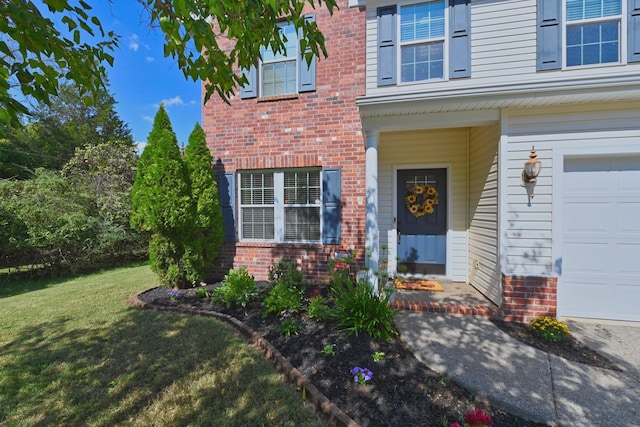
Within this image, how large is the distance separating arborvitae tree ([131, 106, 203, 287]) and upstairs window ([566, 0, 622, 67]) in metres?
6.34

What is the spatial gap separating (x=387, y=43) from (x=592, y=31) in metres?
2.78

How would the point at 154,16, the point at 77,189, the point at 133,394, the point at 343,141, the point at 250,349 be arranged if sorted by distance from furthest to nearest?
the point at 77,189
the point at 343,141
the point at 250,349
the point at 133,394
the point at 154,16

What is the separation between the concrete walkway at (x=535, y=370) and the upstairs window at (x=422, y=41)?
389 cm

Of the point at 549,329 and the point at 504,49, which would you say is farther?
the point at 504,49

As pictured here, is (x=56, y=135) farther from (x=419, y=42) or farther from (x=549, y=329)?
(x=549, y=329)

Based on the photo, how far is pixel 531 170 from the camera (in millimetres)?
3590

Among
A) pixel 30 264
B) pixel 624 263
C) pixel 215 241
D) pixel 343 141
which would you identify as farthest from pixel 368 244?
pixel 30 264

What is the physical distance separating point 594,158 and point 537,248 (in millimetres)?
1442

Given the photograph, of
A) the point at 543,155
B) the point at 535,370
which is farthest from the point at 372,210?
the point at 535,370

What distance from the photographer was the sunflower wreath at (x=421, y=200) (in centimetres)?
535

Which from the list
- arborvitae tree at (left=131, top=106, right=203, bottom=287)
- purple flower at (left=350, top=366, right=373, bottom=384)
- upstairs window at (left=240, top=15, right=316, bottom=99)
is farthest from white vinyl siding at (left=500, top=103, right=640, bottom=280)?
arborvitae tree at (left=131, top=106, right=203, bottom=287)

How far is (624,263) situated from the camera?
11.9ft

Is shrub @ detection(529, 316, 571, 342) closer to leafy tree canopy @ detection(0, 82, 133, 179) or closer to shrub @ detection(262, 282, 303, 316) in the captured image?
shrub @ detection(262, 282, 303, 316)

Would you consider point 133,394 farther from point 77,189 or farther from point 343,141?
point 77,189
